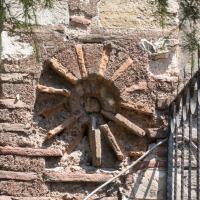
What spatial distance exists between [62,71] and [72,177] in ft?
2.04

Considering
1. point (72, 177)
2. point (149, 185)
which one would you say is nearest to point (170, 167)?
point (149, 185)

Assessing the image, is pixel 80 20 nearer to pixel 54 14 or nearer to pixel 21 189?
pixel 54 14

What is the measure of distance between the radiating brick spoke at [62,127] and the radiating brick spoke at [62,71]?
21cm

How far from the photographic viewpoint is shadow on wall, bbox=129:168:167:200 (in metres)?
4.38

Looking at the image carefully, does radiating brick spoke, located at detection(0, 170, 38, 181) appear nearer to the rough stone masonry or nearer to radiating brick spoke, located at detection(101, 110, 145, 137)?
the rough stone masonry

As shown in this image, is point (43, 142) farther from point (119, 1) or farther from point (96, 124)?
point (119, 1)

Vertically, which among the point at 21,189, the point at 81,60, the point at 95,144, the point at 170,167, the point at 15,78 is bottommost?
the point at 21,189

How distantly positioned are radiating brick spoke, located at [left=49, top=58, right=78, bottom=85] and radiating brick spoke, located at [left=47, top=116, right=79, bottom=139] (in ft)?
0.70

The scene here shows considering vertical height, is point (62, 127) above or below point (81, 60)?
below

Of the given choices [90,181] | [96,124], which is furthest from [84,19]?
[90,181]

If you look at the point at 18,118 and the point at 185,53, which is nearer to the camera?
the point at 18,118

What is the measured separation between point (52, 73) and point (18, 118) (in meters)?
0.35

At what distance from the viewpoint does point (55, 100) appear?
176 inches

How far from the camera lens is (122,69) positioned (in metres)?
4.47
